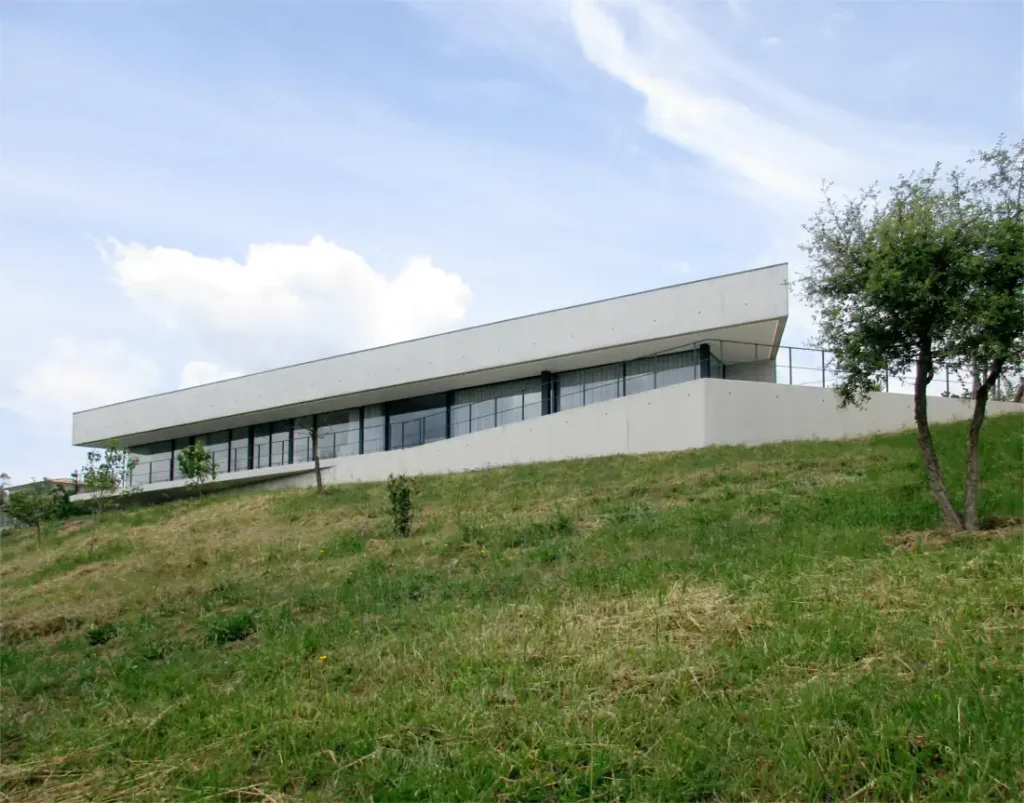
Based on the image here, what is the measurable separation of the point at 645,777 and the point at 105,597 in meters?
11.7

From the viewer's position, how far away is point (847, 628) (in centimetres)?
680

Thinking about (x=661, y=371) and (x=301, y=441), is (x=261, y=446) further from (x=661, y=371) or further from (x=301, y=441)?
(x=661, y=371)

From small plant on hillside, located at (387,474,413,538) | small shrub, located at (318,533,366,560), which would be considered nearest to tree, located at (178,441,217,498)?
small shrub, located at (318,533,366,560)

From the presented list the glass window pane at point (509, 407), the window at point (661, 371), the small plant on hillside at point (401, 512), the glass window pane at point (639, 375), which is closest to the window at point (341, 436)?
the glass window pane at point (509, 407)

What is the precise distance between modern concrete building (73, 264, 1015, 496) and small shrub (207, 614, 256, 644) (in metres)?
16.1

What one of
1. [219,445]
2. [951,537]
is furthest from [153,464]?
[951,537]

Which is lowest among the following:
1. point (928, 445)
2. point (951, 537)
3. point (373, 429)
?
point (951, 537)

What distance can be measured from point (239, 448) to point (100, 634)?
32.1m

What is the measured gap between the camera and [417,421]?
3469 centimetres

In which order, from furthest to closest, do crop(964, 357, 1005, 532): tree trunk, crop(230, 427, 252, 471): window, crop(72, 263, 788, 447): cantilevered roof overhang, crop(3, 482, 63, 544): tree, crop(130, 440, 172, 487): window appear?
crop(130, 440, 172, 487): window, crop(230, 427, 252, 471): window, crop(3, 482, 63, 544): tree, crop(72, 263, 788, 447): cantilevered roof overhang, crop(964, 357, 1005, 532): tree trunk

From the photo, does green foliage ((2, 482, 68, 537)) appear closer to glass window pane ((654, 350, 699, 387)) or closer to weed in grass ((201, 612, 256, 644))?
weed in grass ((201, 612, 256, 644))

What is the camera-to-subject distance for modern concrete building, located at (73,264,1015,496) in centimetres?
2422

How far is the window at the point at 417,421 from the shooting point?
34.0 m

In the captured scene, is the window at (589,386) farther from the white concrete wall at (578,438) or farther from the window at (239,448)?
the window at (239,448)
